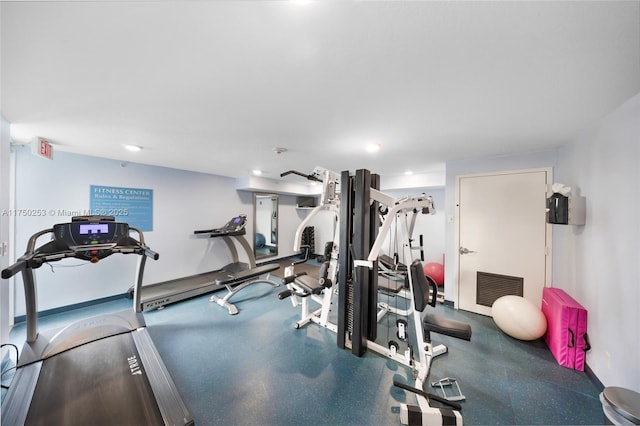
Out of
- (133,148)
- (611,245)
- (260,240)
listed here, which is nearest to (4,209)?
(133,148)

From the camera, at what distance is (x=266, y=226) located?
6961mm

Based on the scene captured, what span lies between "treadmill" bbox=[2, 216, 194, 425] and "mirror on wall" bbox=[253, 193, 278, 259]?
3663 millimetres

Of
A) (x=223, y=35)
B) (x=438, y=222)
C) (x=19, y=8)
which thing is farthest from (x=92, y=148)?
(x=438, y=222)

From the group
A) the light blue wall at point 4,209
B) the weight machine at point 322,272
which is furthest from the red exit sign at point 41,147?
the weight machine at point 322,272

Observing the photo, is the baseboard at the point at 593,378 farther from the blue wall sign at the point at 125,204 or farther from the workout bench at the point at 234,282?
the blue wall sign at the point at 125,204

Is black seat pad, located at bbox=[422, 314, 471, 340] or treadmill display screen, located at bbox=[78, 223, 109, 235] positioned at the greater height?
treadmill display screen, located at bbox=[78, 223, 109, 235]

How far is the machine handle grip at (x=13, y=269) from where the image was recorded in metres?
1.51

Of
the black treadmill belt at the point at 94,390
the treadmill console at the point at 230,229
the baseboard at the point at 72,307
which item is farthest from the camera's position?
the treadmill console at the point at 230,229

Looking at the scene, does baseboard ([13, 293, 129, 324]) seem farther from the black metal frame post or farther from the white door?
the white door

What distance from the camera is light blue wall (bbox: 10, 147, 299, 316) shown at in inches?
115

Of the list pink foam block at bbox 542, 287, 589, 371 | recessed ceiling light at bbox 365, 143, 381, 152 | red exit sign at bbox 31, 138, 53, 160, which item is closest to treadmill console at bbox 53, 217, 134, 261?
red exit sign at bbox 31, 138, 53, 160

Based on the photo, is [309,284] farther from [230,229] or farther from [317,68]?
[230,229]

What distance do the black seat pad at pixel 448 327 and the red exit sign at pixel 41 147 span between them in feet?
14.3

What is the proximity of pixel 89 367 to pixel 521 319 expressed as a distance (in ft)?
14.0
